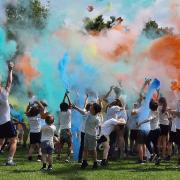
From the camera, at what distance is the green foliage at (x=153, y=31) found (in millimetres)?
15155

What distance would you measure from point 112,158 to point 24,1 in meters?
8.04

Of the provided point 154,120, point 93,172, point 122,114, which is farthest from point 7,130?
point 154,120

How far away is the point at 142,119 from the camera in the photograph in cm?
1311

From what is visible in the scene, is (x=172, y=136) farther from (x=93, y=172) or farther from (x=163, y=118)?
(x=93, y=172)

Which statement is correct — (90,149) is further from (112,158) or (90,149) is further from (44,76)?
(44,76)

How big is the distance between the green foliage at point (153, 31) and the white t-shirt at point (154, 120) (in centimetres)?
287

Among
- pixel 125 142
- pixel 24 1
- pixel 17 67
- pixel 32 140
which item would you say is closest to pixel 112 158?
pixel 125 142

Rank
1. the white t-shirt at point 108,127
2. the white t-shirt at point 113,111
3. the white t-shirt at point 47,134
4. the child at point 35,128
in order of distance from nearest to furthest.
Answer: the white t-shirt at point 47,134, the white t-shirt at point 108,127, the white t-shirt at point 113,111, the child at point 35,128

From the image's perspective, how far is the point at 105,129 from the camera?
12.6 metres

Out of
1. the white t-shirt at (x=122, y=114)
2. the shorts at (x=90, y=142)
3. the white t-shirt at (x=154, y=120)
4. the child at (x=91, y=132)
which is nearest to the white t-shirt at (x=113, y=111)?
the white t-shirt at (x=122, y=114)

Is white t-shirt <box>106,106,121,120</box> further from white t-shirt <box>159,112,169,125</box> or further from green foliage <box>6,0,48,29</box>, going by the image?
green foliage <box>6,0,48,29</box>

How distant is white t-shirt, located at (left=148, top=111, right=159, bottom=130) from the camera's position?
12.9 meters

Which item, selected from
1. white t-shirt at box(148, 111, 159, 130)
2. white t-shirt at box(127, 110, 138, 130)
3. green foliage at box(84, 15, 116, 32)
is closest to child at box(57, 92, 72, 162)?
white t-shirt at box(127, 110, 138, 130)

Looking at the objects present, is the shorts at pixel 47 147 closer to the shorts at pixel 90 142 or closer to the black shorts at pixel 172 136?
the shorts at pixel 90 142
